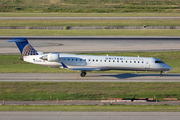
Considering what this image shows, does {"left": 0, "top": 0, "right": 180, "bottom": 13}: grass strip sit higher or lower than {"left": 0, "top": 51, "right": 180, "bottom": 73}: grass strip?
higher

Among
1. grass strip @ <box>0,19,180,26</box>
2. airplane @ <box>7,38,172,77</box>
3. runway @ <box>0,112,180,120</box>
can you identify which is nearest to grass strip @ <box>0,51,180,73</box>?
airplane @ <box>7,38,172,77</box>

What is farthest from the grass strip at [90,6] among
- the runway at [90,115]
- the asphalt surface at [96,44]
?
the runway at [90,115]

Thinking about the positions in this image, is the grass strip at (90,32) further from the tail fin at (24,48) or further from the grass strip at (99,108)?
the grass strip at (99,108)

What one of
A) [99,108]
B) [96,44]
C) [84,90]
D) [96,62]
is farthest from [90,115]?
[96,44]

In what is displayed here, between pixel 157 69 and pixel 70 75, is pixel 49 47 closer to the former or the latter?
pixel 70 75

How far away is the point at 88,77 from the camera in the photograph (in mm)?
43625

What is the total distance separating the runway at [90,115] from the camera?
2828 cm

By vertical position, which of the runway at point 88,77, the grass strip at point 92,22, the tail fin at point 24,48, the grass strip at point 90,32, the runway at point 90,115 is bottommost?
the runway at point 90,115

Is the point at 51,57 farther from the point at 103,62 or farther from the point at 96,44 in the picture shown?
the point at 96,44

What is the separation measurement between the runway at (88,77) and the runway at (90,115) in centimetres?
1275

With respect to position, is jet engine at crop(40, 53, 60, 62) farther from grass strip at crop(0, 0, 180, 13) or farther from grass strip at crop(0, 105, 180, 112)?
grass strip at crop(0, 0, 180, 13)

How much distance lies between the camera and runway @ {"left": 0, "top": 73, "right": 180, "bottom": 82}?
42.2m

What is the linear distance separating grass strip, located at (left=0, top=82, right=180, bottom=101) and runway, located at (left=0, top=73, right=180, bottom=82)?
5.36 feet

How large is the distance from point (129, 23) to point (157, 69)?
46115mm
